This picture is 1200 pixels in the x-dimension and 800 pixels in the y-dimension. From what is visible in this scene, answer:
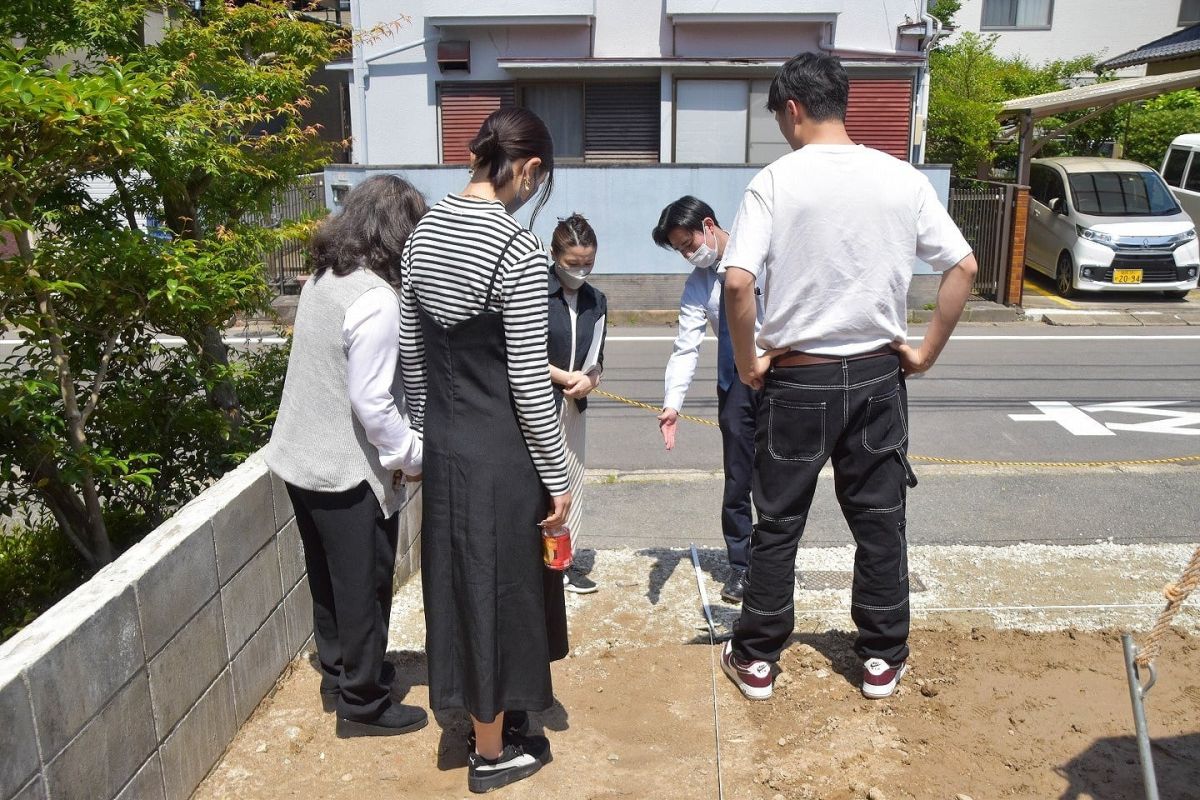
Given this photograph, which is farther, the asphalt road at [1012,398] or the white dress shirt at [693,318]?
the asphalt road at [1012,398]

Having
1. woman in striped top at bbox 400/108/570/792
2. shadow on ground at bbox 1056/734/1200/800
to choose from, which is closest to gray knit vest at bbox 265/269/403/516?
woman in striped top at bbox 400/108/570/792

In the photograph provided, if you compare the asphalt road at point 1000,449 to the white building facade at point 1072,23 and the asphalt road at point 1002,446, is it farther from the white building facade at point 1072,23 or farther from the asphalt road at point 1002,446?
the white building facade at point 1072,23

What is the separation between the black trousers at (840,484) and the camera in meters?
3.27

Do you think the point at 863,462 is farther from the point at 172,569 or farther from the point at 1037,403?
the point at 1037,403

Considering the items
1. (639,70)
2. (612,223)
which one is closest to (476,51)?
(639,70)

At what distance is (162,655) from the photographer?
2.84 m

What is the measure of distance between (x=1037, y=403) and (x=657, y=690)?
6.44m

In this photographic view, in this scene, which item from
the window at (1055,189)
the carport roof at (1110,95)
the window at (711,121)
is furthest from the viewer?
the window at (711,121)

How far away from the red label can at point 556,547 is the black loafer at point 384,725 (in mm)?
855

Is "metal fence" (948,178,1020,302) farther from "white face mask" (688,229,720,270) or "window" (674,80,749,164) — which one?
"white face mask" (688,229,720,270)

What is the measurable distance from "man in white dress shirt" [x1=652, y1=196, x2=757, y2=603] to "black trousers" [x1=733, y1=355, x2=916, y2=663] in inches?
27.4

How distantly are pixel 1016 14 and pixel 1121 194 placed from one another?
14190 mm

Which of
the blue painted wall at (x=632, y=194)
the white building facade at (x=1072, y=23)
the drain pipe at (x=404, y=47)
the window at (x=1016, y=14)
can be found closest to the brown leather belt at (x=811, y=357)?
the blue painted wall at (x=632, y=194)

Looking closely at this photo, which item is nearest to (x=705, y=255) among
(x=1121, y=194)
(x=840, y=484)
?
(x=840, y=484)
